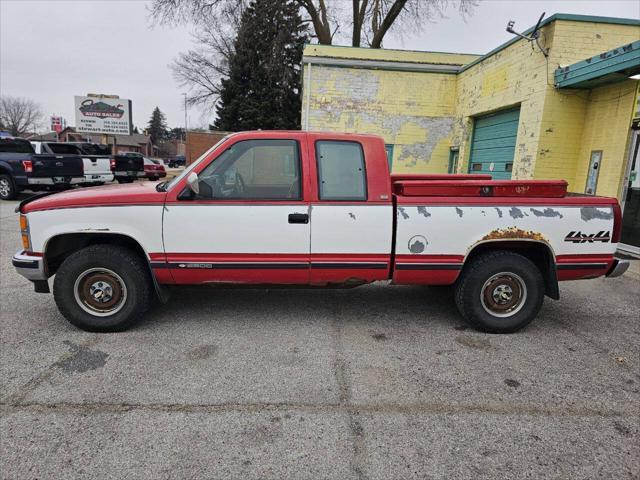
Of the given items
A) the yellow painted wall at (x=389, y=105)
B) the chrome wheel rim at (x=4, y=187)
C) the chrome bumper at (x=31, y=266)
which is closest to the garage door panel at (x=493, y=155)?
the yellow painted wall at (x=389, y=105)

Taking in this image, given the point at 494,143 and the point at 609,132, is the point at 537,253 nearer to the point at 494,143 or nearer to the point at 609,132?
the point at 609,132

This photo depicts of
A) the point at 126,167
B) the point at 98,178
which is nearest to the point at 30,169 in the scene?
the point at 98,178

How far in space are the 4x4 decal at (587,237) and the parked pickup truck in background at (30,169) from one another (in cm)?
1416

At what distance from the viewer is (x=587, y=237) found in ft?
13.3

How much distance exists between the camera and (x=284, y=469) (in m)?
2.30

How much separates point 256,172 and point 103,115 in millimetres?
37511

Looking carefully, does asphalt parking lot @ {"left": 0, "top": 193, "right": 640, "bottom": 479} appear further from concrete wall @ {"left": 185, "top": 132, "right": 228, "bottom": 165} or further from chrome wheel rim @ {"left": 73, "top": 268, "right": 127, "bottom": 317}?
concrete wall @ {"left": 185, "top": 132, "right": 228, "bottom": 165}

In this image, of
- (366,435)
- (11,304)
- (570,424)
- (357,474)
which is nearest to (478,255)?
(570,424)

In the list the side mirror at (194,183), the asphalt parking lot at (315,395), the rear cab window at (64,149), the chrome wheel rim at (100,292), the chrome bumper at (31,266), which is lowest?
the asphalt parking lot at (315,395)

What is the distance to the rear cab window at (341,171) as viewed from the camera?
3932 mm

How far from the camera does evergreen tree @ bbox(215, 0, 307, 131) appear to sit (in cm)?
2875

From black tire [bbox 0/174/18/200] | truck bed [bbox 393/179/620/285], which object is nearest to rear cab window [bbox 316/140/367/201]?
truck bed [bbox 393/179/620/285]

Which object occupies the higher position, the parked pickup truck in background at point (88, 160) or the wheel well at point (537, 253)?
the parked pickup truck in background at point (88, 160)

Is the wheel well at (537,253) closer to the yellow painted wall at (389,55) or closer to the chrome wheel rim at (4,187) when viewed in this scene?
the yellow painted wall at (389,55)
